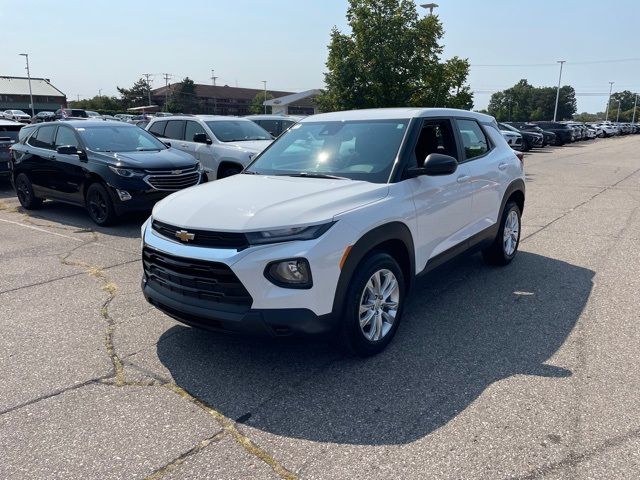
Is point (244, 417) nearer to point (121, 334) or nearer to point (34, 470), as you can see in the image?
point (34, 470)

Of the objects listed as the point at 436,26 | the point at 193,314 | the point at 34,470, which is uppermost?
the point at 436,26

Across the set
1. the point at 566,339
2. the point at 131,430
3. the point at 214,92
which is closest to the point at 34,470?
A: the point at 131,430

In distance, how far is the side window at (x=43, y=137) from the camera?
31.2 feet

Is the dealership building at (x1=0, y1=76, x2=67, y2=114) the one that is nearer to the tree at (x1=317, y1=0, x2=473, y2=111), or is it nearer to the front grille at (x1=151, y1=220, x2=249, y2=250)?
the tree at (x1=317, y1=0, x2=473, y2=111)

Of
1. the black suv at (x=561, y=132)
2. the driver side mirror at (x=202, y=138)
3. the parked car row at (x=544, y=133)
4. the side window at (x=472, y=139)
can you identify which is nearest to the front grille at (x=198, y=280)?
the side window at (x=472, y=139)

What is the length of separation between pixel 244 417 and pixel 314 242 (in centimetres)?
113

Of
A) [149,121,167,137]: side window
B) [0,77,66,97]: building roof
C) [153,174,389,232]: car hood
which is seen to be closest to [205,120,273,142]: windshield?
[149,121,167,137]: side window

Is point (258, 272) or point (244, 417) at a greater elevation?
point (258, 272)

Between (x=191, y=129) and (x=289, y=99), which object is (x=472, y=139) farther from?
(x=289, y=99)

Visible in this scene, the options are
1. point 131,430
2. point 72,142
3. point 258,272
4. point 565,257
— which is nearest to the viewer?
point 131,430

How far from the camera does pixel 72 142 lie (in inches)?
358

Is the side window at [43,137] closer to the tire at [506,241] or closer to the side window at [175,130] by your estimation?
the side window at [175,130]

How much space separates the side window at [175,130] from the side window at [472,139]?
7658 mm

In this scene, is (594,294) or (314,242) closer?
(314,242)
